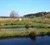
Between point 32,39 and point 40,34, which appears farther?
point 40,34

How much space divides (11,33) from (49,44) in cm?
928

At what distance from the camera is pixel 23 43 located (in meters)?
28.2

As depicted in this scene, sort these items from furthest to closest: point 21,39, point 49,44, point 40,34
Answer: point 40,34
point 21,39
point 49,44

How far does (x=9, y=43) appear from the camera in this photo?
94.0ft

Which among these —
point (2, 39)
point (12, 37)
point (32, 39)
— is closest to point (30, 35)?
point (32, 39)

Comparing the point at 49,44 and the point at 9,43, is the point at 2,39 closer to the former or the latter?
the point at 9,43

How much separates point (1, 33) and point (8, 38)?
1960 mm

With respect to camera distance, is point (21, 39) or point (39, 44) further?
point (21, 39)

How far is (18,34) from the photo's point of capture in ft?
108

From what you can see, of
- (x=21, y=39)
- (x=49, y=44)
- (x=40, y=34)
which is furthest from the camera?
(x=40, y=34)

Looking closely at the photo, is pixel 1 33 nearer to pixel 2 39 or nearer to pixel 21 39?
pixel 2 39

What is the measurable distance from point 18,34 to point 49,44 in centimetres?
802

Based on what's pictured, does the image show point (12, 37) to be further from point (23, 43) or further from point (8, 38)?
point (23, 43)

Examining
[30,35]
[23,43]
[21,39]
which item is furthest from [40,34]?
[23,43]
